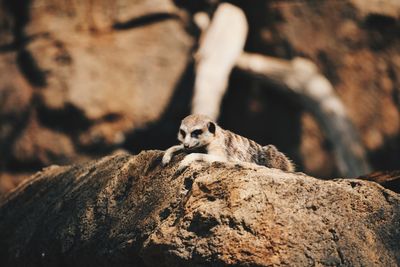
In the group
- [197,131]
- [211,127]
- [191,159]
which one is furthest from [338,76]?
[191,159]

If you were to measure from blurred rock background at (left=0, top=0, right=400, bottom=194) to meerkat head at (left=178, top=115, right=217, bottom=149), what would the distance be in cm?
613

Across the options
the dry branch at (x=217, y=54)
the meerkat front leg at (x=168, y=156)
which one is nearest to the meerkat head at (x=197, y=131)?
the meerkat front leg at (x=168, y=156)

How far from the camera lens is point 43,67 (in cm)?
1297

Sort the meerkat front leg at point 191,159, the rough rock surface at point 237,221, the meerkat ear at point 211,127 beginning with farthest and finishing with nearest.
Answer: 1. the meerkat ear at point 211,127
2. the meerkat front leg at point 191,159
3. the rough rock surface at point 237,221

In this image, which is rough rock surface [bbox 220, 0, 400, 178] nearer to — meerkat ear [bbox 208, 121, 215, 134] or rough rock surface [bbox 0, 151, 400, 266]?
meerkat ear [bbox 208, 121, 215, 134]

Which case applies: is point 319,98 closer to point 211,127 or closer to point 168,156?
point 211,127

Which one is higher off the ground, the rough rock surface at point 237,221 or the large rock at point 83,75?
the rough rock surface at point 237,221

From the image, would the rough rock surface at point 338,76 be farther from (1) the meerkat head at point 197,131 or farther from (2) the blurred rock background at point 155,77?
(1) the meerkat head at point 197,131

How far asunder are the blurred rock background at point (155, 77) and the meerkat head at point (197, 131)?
6134mm

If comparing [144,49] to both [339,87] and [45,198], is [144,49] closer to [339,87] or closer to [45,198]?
[339,87]

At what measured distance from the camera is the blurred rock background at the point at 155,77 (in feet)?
41.7

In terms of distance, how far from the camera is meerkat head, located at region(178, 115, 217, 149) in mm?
6375

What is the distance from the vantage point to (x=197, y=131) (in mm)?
6445

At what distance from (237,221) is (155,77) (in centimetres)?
869
